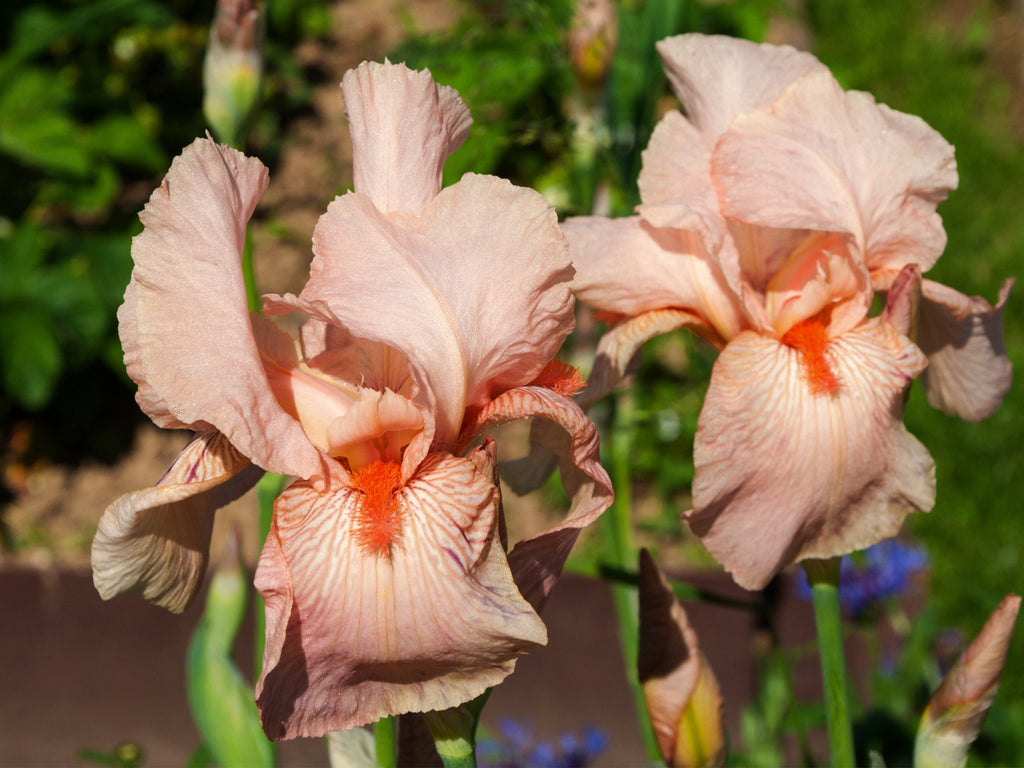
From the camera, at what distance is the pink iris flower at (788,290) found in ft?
2.76

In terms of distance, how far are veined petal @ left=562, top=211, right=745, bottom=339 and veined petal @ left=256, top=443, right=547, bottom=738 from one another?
0.28 m

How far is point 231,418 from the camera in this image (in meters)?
0.69

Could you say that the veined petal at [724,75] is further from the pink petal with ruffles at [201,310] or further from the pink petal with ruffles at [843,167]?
the pink petal with ruffles at [201,310]

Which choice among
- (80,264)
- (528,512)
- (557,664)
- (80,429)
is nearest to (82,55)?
(80,264)

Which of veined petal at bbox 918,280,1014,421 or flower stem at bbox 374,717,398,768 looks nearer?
flower stem at bbox 374,717,398,768

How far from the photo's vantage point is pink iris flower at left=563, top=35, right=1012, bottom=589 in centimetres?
84

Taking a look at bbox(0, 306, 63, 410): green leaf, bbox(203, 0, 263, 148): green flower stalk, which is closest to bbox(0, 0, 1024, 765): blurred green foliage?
bbox(0, 306, 63, 410): green leaf

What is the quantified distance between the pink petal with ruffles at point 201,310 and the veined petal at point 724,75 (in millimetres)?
417

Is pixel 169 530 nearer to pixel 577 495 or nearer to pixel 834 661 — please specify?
pixel 577 495

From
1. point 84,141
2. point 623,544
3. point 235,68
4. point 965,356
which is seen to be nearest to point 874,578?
point 623,544

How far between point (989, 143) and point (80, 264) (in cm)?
290

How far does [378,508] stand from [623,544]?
0.79 m

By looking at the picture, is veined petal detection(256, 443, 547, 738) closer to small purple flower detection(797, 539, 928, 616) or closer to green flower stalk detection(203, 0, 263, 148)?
green flower stalk detection(203, 0, 263, 148)

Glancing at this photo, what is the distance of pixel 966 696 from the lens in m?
0.91
